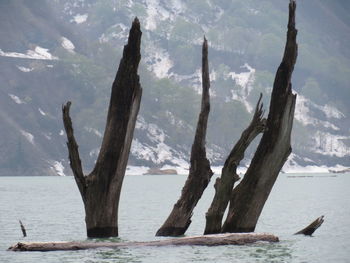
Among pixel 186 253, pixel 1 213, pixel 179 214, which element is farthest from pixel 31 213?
pixel 186 253

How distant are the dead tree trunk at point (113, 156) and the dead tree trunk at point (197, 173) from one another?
298 cm

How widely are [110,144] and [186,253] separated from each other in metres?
5.64

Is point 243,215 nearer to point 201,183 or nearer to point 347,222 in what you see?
point 201,183

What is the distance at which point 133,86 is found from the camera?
38812mm

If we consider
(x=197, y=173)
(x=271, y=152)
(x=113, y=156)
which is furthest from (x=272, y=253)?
(x=113, y=156)

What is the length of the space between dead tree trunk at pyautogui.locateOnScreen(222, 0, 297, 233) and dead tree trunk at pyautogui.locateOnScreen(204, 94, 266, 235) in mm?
446

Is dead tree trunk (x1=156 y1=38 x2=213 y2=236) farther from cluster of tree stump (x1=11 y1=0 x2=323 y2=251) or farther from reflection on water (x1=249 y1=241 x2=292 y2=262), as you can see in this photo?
reflection on water (x1=249 y1=241 x2=292 y2=262)

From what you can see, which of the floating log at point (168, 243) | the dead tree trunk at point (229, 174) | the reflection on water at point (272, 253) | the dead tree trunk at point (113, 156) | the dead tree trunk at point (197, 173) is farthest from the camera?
the dead tree trunk at point (197, 173)

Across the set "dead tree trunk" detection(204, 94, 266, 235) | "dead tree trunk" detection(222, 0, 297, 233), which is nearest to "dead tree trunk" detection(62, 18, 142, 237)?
"dead tree trunk" detection(204, 94, 266, 235)

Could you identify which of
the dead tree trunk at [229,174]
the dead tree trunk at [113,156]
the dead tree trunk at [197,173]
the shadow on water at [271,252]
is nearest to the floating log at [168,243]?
the shadow on water at [271,252]

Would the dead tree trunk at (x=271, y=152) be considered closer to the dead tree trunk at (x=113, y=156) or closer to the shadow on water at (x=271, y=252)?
the shadow on water at (x=271, y=252)

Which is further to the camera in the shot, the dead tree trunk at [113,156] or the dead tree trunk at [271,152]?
the dead tree trunk at [271,152]

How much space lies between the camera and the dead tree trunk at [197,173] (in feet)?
131

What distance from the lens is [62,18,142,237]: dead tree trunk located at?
126 ft
